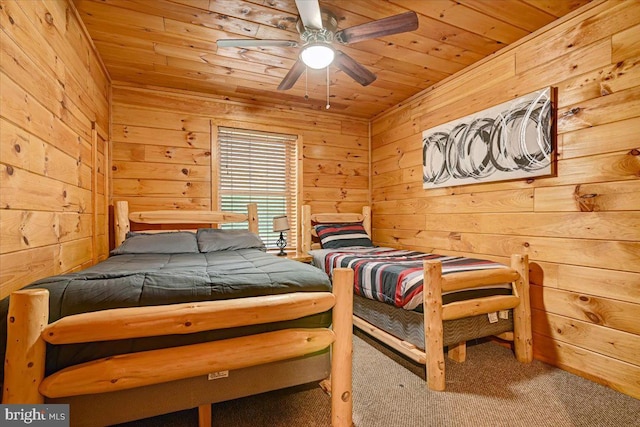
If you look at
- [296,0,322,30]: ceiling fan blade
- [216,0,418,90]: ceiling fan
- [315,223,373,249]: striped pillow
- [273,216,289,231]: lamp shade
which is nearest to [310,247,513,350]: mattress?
[315,223,373,249]: striped pillow

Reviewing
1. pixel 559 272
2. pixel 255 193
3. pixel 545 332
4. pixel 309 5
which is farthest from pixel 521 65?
pixel 255 193

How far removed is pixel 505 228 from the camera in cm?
238

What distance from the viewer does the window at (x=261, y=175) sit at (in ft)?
11.3

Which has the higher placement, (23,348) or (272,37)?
(272,37)

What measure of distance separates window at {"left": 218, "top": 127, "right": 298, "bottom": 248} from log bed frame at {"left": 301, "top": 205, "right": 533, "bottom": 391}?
1.79 meters

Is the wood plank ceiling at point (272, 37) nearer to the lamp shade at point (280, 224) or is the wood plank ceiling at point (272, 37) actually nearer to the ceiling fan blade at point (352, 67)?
the ceiling fan blade at point (352, 67)

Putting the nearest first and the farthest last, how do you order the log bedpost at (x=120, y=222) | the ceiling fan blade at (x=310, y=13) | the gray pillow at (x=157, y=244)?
1. the ceiling fan blade at (x=310, y=13)
2. the gray pillow at (x=157, y=244)
3. the log bedpost at (x=120, y=222)

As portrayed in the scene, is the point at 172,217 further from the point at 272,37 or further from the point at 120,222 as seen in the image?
the point at 272,37

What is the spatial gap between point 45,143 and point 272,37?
5.19 ft

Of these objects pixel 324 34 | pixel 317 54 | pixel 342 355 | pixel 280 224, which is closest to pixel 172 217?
pixel 280 224

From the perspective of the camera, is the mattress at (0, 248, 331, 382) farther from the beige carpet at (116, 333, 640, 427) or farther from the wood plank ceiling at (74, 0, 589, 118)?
the wood plank ceiling at (74, 0, 589, 118)

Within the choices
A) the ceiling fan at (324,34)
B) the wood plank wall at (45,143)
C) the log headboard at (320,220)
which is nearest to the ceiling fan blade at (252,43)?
the ceiling fan at (324,34)

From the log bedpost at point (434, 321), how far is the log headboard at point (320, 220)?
197 centimetres

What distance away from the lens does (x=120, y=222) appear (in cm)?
279
